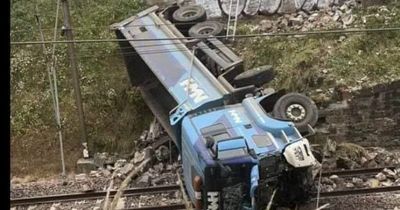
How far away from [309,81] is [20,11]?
10030 mm

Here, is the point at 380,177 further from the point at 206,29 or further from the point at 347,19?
the point at 347,19

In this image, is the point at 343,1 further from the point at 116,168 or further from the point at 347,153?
the point at 116,168

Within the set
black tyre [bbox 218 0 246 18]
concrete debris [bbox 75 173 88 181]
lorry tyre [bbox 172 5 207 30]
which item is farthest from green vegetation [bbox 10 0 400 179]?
lorry tyre [bbox 172 5 207 30]

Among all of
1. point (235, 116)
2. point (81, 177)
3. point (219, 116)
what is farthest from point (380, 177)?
point (81, 177)

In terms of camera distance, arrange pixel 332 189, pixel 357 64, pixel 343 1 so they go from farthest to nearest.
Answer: pixel 343 1, pixel 357 64, pixel 332 189

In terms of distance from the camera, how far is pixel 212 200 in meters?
8.30

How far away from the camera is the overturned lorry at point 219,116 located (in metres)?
8.30

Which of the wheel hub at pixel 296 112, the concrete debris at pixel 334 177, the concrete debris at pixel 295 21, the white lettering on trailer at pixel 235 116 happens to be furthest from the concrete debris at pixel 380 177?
the concrete debris at pixel 295 21

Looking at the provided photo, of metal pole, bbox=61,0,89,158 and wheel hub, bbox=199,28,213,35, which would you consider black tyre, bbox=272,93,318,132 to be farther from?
metal pole, bbox=61,0,89,158

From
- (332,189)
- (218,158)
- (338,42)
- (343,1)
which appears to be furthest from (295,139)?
(343,1)

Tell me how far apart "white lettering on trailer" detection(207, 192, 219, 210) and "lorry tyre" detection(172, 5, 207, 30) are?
7045 millimetres

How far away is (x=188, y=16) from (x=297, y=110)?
199 inches

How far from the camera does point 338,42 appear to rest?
53.7 feet
